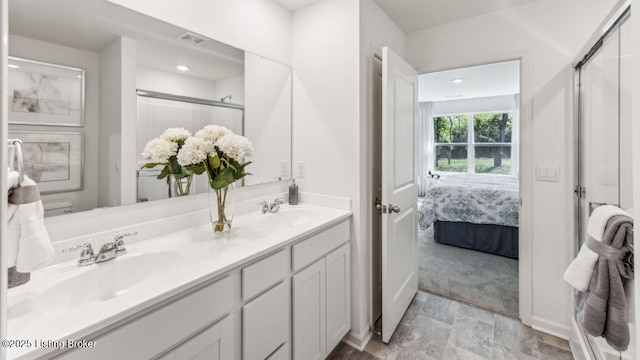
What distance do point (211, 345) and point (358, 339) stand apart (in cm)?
117

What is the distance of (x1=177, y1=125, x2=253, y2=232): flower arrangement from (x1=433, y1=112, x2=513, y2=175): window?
6787 mm

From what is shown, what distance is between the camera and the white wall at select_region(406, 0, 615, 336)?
74.6 inches

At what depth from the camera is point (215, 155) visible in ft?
4.35

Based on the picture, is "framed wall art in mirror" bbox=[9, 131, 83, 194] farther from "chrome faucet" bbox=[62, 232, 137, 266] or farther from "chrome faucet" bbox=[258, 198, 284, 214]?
"chrome faucet" bbox=[258, 198, 284, 214]

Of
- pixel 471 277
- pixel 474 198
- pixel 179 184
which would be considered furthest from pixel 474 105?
pixel 179 184

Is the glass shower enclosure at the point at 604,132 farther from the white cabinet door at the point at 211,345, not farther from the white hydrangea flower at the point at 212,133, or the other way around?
the white hydrangea flower at the point at 212,133

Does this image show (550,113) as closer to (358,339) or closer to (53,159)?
(358,339)

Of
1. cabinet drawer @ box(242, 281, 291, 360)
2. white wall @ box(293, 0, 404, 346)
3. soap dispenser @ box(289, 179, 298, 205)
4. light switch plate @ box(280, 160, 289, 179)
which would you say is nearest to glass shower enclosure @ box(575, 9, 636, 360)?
white wall @ box(293, 0, 404, 346)

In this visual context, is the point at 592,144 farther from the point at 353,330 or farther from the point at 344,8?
the point at 353,330

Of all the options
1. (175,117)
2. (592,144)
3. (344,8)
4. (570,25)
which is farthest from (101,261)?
(570,25)

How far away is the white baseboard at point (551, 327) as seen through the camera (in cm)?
195

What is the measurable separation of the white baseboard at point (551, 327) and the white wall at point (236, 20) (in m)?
2.67

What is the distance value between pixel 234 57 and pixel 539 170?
226 centimetres

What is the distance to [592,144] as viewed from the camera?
1615 millimetres
